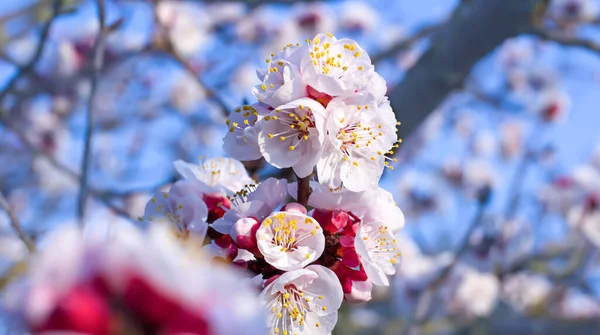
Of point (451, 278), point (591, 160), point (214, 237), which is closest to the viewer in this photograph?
point (214, 237)

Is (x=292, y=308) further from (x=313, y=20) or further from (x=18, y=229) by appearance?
(x=313, y=20)

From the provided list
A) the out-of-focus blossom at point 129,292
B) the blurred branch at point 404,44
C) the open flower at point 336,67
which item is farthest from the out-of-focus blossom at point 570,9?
the out-of-focus blossom at point 129,292

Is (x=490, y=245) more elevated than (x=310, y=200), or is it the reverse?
(x=310, y=200)

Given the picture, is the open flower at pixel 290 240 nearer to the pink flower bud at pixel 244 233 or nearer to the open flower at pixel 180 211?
the pink flower bud at pixel 244 233

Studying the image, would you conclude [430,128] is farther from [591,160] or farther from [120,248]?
[120,248]

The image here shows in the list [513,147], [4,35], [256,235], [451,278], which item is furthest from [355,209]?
[513,147]

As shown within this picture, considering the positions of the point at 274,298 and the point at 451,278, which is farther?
the point at 451,278

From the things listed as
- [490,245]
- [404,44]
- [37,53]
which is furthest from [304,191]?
[490,245]
